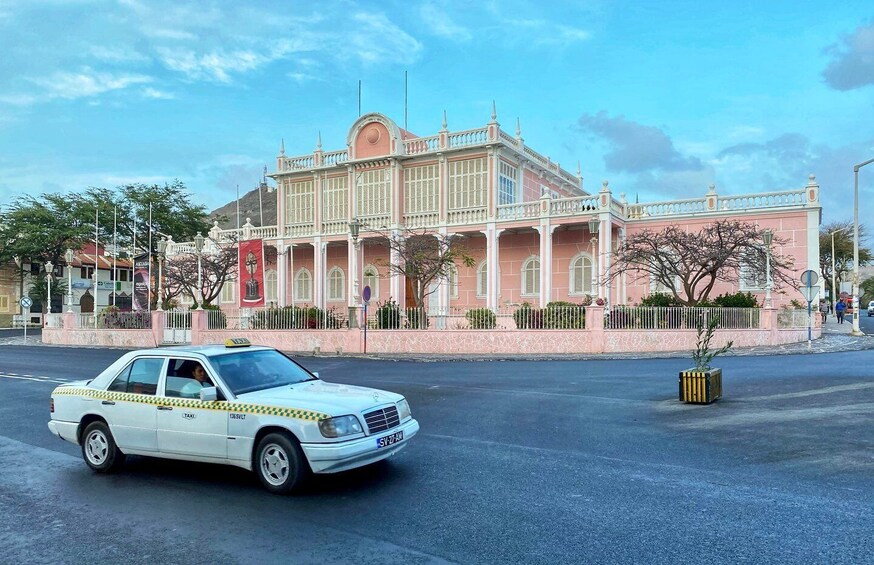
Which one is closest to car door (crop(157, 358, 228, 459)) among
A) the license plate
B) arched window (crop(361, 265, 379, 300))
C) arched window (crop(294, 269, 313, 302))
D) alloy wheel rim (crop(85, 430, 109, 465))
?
alloy wheel rim (crop(85, 430, 109, 465))

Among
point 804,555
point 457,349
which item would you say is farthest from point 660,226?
point 804,555

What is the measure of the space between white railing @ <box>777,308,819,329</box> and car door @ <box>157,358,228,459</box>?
23.6 meters

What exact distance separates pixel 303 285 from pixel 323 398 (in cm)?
3453

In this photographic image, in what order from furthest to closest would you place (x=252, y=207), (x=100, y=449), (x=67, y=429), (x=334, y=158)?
(x=252, y=207), (x=334, y=158), (x=67, y=429), (x=100, y=449)

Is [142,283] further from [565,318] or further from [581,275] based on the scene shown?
[565,318]

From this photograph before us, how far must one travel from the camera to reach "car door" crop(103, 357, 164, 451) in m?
6.78

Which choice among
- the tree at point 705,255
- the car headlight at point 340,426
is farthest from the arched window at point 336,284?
the car headlight at point 340,426

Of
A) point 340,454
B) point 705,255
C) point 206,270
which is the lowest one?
point 340,454

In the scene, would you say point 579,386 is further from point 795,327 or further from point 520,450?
point 795,327

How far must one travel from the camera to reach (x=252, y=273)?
96.8 ft

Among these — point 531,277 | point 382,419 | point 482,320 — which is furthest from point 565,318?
point 382,419

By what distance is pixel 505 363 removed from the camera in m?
20.5

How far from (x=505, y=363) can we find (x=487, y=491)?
14499 millimetres

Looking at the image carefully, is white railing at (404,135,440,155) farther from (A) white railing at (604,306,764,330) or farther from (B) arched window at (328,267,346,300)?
(A) white railing at (604,306,764,330)
